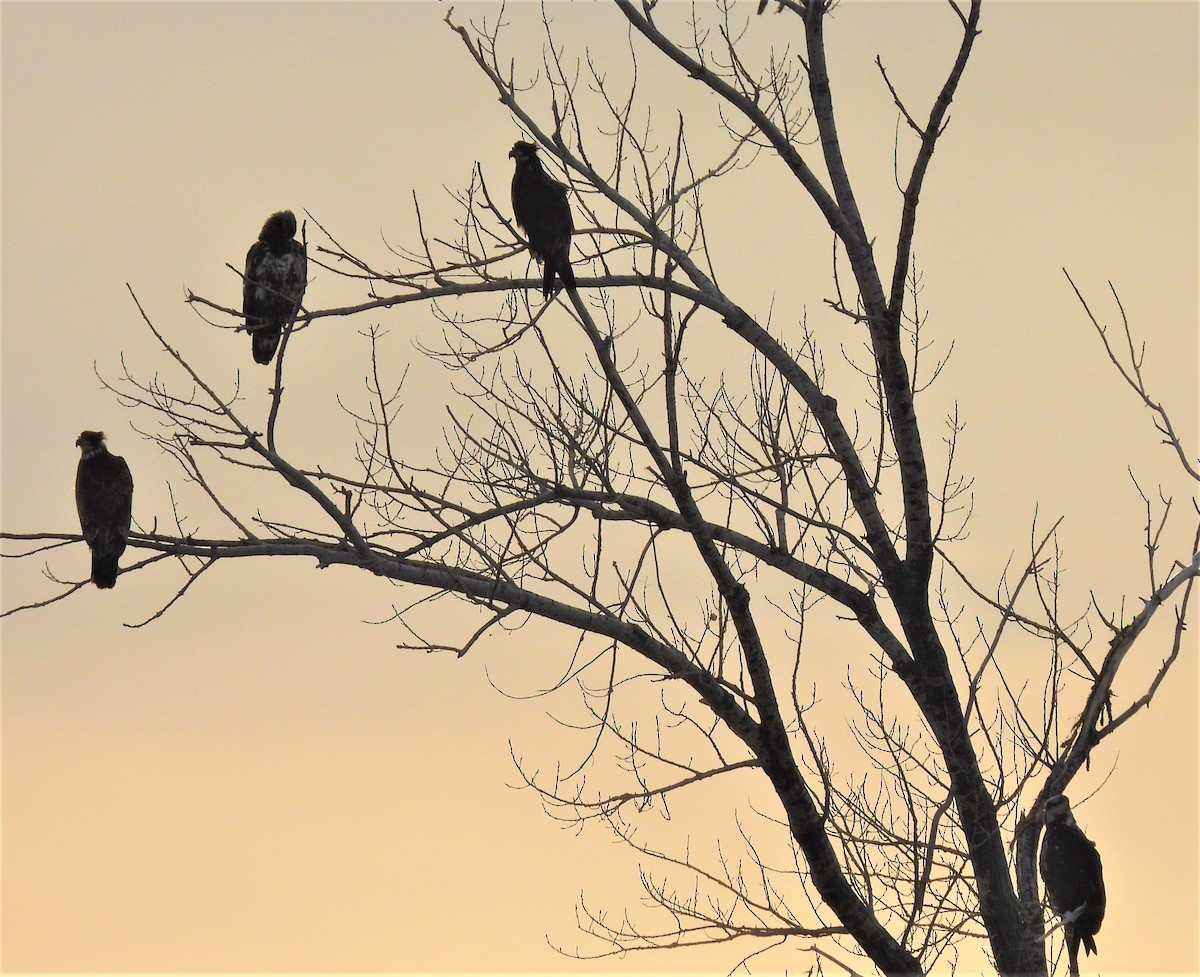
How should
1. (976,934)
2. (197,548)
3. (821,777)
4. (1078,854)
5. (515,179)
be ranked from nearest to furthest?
1. (197,548)
2. (821,777)
3. (976,934)
4. (1078,854)
5. (515,179)

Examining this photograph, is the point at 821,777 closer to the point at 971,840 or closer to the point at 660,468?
the point at 971,840

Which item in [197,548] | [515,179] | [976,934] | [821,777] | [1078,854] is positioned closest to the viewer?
[197,548]

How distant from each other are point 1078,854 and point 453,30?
653 centimetres

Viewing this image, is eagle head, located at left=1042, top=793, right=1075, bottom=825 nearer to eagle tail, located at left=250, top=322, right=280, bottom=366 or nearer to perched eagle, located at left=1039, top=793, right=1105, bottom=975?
perched eagle, located at left=1039, top=793, right=1105, bottom=975

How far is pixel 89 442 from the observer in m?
10.4

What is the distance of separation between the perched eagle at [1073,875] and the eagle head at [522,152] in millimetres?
5786

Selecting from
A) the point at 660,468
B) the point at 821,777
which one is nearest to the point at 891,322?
the point at 660,468

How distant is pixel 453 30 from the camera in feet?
25.2

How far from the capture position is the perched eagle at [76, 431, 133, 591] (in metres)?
A: 8.53

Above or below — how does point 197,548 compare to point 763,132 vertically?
below

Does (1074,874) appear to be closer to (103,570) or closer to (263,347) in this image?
(103,570)

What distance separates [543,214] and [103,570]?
11.4 ft

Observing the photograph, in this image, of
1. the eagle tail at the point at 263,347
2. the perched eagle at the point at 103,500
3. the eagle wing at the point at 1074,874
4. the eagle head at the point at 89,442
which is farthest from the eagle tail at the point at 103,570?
the eagle wing at the point at 1074,874

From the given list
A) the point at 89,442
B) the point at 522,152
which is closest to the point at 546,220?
the point at 522,152
